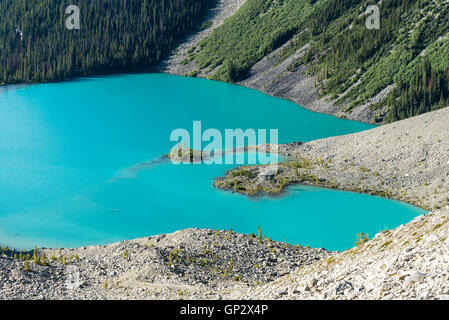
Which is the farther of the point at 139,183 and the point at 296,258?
the point at 139,183

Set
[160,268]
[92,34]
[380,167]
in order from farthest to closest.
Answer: [92,34] < [380,167] < [160,268]

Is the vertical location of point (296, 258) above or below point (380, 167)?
below

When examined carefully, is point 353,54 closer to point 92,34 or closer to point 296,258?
point 296,258

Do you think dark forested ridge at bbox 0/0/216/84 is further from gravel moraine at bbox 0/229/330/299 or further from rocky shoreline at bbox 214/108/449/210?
gravel moraine at bbox 0/229/330/299

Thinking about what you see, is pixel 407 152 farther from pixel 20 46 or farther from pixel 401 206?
pixel 20 46

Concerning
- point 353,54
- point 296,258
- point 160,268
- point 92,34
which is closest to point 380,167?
point 296,258

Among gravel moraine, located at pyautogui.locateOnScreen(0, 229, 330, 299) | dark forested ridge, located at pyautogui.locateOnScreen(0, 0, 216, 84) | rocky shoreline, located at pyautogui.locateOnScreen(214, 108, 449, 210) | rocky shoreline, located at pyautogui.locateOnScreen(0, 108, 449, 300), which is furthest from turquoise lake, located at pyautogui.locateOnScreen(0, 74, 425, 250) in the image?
dark forested ridge, located at pyautogui.locateOnScreen(0, 0, 216, 84)

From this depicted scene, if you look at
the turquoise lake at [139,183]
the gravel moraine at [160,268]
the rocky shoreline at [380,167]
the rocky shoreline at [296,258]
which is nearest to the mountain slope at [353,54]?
the turquoise lake at [139,183]
